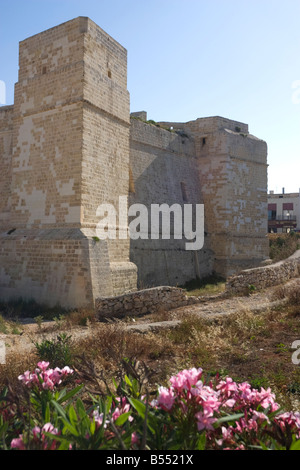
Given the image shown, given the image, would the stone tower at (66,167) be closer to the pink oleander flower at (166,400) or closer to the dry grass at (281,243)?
the pink oleander flower at (166,400)

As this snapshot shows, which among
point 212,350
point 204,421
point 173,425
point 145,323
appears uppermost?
point 204,421

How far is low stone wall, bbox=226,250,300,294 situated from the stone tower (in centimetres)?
343

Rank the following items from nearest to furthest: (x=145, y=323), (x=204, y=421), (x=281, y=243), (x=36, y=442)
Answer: (x=36, y=442) → (x=204, y=421) → (x=145, y=323) → (x=281, y=243)

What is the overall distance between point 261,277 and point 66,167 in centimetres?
717

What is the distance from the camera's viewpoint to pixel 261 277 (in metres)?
12.3

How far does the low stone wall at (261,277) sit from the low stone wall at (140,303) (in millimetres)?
1935

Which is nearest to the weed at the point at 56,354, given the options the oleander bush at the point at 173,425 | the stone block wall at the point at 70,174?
the oleander bush at the point at 173,425

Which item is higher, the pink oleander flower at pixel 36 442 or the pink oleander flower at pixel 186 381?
the pink oleander flower at pixel 186 381

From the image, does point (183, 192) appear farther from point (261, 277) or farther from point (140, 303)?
point (140, 303)

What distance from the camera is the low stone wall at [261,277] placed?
11711mm

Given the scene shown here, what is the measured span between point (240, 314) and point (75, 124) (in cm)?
741

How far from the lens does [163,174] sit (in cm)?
1717

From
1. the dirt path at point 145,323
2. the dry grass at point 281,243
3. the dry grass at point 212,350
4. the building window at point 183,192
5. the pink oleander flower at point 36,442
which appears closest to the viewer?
the pink oleander flower at point 36,442

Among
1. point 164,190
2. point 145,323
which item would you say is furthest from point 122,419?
point 164,190
